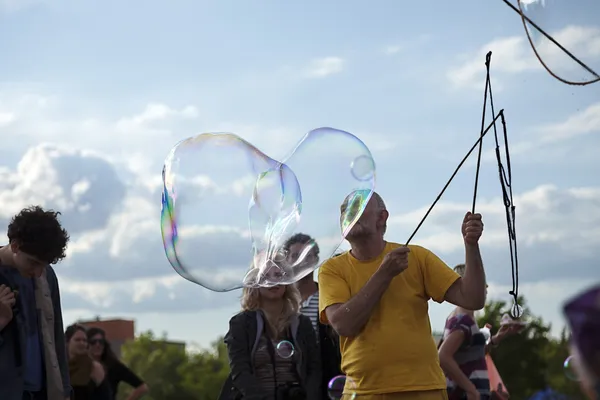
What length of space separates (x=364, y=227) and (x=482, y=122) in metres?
0.73

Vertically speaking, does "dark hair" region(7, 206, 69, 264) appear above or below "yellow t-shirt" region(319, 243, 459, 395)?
above

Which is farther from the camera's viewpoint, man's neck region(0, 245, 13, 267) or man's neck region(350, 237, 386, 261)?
man's neck region(0, 245, 13, 267)

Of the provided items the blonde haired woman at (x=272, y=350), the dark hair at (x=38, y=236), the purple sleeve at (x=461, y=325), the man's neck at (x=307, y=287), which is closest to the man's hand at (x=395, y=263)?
the blonde haired woman at (x=272, y=350)

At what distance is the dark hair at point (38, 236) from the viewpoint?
5246 mm

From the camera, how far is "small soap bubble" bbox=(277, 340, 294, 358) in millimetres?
5832

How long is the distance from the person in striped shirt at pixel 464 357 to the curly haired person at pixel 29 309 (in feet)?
8.24

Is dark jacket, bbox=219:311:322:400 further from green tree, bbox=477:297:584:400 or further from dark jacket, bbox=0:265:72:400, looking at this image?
green tree, bbox=477:297:584:400

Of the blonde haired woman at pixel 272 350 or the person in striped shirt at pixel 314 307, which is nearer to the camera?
the blonde haired woman at pixel 272 350

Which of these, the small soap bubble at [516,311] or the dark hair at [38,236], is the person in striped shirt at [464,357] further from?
the dark hair at [38,236]

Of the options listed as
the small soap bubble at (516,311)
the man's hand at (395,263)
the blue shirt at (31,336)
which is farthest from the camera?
the small soap bubble at (516,311)

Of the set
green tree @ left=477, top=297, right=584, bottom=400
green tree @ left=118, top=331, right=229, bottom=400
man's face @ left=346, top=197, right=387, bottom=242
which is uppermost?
green tree @ left=118, top=331, right=229, bottom=400

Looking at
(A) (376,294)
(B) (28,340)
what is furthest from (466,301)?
(B) (28,340)

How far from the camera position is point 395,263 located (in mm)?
4570

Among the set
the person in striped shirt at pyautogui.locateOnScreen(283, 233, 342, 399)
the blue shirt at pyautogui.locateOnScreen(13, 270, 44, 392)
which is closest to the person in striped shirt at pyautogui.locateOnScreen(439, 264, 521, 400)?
the person in striped shirt at pyautogui.locateOnScreen(283, 233, 342, 399)
